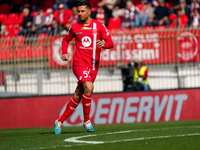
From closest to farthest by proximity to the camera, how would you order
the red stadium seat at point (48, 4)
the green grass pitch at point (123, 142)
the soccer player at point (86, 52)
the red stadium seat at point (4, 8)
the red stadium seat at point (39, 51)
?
the green grass pitch at point (123, 142) < the soccer player at point (86, 52) < the red stadium seat at point (39, 51) < the red stadium seat at point (48, 4) < the red stadium seat at point (4, 8)

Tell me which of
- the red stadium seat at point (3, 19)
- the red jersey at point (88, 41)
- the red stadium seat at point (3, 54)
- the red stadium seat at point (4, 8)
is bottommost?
the red stadium seat at point (3, 54)

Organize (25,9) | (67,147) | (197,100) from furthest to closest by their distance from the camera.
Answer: (25,9) → (197,100) → (67,147)

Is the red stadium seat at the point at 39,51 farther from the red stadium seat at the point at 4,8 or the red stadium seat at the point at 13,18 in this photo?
the red stadium seat at the point at 4,8

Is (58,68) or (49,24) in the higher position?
(49,24)

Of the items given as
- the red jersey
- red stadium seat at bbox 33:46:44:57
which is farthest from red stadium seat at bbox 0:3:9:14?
the red jersey

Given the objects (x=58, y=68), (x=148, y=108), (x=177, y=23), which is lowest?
(x=148, y=108)

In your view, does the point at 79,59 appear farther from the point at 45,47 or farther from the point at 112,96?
the point at 45,47

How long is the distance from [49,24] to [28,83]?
612 cm

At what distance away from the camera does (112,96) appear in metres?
14.6

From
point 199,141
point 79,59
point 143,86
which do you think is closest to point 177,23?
point 143,86

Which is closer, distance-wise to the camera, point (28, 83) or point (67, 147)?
point (67, 147)

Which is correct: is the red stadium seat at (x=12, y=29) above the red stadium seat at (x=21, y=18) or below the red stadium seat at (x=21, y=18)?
below

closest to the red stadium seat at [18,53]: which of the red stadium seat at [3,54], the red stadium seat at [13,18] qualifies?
the red stadium seat at [3,54]

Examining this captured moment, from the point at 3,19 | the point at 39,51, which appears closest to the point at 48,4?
the point at 3,19
